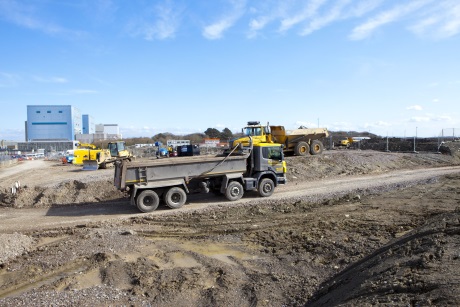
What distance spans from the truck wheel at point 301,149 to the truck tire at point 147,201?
13897 millimetres

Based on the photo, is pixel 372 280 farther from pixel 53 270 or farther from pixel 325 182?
pixel 325 182

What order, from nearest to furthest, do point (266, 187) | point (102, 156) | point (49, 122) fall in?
point (266, 187), point (102, 156), point (49, 122)

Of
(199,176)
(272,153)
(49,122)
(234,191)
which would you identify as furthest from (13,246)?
(49,122)

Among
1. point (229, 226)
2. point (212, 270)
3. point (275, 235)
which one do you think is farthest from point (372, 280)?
point (229, 226)

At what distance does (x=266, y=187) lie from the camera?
49.6 ft

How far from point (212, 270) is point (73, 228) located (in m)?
5.99

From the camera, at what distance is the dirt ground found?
5621 mm

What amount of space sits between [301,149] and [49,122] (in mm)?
94695

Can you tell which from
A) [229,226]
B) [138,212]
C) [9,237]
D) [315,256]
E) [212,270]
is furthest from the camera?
[138,212]

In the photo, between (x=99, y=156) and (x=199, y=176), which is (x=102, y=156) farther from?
(x=199, y=176)

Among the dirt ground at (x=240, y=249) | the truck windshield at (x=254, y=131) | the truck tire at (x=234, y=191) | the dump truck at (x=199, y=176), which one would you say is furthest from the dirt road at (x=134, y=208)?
the truck windshield at (x=254, y=131)

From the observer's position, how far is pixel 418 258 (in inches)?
217

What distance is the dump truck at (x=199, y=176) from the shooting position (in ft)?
42.0

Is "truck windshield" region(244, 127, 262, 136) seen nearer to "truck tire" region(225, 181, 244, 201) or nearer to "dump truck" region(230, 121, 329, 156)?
"dump truck" region(230, 121, 329, 156)
